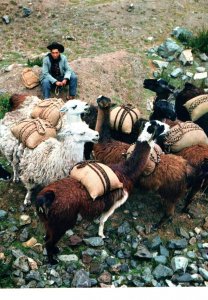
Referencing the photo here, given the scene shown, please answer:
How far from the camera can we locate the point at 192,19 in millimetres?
11836

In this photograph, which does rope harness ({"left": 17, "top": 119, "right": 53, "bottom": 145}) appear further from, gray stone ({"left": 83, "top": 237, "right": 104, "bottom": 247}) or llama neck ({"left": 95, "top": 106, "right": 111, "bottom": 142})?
gray stone ({"left": 83, "top": 237, "right": 104, "bottom": 247})

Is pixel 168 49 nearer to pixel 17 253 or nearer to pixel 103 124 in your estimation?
pixel 103 124

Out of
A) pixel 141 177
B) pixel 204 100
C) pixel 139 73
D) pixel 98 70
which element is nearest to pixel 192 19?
pixel 139 73

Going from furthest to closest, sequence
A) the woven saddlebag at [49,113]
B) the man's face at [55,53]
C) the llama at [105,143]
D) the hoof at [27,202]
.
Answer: the man's face at [55,53] → the woven saddlebag at [49,113] → the llama at [105,143] → the hoof at [27,202]

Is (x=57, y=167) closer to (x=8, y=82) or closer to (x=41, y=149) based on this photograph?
(x=41, y=149)

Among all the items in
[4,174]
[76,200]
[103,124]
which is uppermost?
[103,124]

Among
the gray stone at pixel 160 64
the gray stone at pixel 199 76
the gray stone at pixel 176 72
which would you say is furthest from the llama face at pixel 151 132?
the gray stone at pixel 160 64

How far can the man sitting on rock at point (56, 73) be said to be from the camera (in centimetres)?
779

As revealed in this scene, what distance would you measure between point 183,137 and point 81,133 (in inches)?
61.9

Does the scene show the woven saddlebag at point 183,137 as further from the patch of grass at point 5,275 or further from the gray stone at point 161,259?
the patch of grass at point 5,275

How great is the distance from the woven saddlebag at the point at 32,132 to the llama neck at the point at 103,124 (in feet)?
2.16

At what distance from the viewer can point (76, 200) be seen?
5.02 metres

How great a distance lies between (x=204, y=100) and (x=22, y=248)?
3.85 m

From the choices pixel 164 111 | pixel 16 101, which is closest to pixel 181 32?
pixel 164 111
